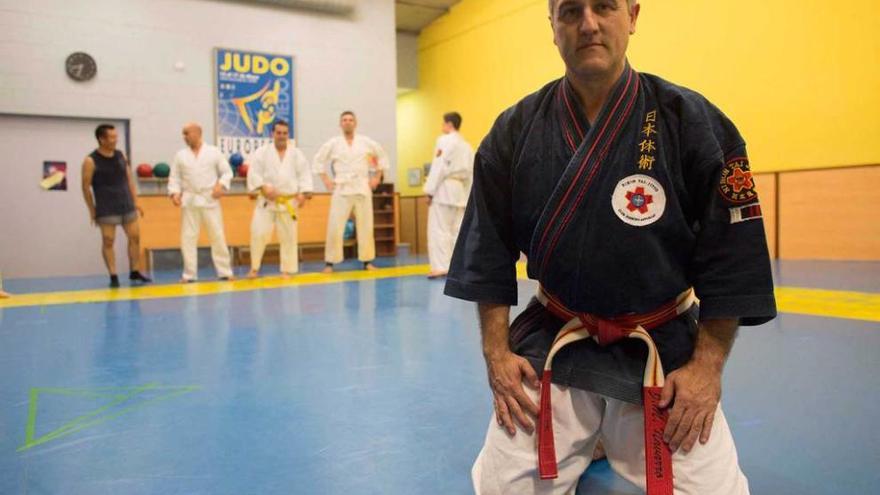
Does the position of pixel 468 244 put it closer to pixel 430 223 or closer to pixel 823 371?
pixel 823 371

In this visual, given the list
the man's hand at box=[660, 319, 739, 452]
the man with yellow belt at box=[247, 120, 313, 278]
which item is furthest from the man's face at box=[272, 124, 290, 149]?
the man's hand at box=[660, 319, 739, 452]

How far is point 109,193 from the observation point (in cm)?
629

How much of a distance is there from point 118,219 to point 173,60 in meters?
3.32

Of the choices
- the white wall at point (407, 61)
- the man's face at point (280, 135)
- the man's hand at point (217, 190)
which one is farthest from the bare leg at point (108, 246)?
the white wall at point (407, 61)

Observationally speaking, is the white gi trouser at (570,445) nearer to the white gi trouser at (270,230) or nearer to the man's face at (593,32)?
the man's face at (593,32)

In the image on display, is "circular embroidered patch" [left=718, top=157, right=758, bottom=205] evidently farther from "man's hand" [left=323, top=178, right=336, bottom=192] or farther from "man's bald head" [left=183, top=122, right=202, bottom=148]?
"man's bald head" [left=183, top=122, right=202, bottom=148]

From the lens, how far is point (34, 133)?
26.4ft

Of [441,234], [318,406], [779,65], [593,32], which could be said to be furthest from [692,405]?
[779,65]

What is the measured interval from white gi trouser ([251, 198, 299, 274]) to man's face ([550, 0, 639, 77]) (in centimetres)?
576

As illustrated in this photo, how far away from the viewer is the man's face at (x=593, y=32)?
1.17 meters

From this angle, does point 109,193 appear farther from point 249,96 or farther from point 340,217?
point 249,96

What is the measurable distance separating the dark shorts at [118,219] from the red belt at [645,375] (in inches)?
241

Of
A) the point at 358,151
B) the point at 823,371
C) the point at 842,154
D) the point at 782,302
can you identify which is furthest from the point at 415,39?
the point at 823,371

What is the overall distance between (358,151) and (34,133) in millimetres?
4404
